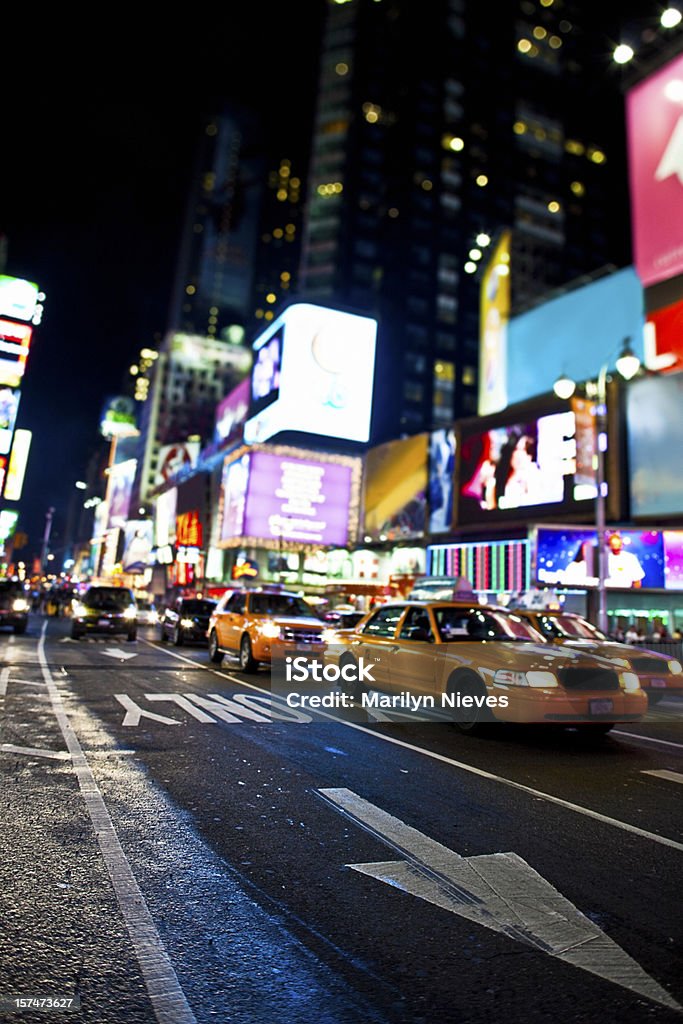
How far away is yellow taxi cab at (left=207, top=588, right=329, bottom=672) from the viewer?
13984mm

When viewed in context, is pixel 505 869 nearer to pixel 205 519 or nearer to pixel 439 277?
pixel 205 519

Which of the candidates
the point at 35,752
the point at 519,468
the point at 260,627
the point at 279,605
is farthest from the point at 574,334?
the point at 35,752

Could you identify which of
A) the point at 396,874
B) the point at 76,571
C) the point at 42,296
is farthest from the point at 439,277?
the point at 76,571

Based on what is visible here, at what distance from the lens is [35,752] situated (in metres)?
6.41

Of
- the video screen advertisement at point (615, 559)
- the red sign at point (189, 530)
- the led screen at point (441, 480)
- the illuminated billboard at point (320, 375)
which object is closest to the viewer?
the video screen advertisement at point (615, 559)

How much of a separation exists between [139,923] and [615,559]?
2848cm

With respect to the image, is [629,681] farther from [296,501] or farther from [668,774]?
[296,501]

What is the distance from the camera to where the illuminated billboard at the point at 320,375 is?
55.8m

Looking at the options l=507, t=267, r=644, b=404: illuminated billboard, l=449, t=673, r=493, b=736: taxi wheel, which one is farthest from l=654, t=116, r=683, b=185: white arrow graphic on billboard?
l=449, t=673, r=493, b=736: taxi wheel

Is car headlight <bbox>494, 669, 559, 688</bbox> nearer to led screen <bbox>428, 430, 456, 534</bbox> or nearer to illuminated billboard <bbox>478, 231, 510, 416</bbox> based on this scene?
led screen <bbox>428, 430, 456, 534</bbox>

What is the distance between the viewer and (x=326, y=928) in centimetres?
310

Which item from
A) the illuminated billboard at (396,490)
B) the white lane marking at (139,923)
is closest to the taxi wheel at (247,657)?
the white lane marking at (139,923)

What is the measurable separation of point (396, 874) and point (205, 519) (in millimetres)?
71271

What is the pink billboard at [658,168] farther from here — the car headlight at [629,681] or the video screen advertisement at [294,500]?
the video screen advertisement at [294,500]
